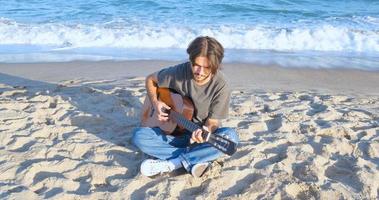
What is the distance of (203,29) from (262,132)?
643 centimetres

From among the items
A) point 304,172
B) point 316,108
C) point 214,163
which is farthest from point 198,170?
point 316,108

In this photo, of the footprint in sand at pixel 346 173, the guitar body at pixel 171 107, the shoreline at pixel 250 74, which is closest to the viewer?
the footprint in sand at pixel 346 173

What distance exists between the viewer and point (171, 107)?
11.8 feet

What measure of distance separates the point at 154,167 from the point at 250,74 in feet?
12.1

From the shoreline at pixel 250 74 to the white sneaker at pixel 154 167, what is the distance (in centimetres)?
A: 274

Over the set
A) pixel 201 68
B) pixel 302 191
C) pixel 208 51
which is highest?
pixel 208 51

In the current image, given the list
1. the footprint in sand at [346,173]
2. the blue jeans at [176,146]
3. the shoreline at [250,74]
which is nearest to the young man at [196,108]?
the blue jeans at [176,146]

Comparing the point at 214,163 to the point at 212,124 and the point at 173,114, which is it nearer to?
the point at 212,124

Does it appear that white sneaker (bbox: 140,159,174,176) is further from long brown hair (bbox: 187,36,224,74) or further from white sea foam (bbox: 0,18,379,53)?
white sea foam (bbox: 0,18,379,53)

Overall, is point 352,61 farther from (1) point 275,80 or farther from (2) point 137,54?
(2) point 137,54

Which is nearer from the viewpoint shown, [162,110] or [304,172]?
[304,172]

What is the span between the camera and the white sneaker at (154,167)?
336cm

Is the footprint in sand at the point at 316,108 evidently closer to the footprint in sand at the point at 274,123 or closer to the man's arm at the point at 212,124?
the footprint in sand at the point at 274,123

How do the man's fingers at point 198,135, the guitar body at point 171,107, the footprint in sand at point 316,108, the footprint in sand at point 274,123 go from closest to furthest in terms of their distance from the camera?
1. the man's fingers at point 198,135
2. the guitar body at point 171,107
3. the footprint in sand at point 274,123
4. the footprint in sand at point 316,108
